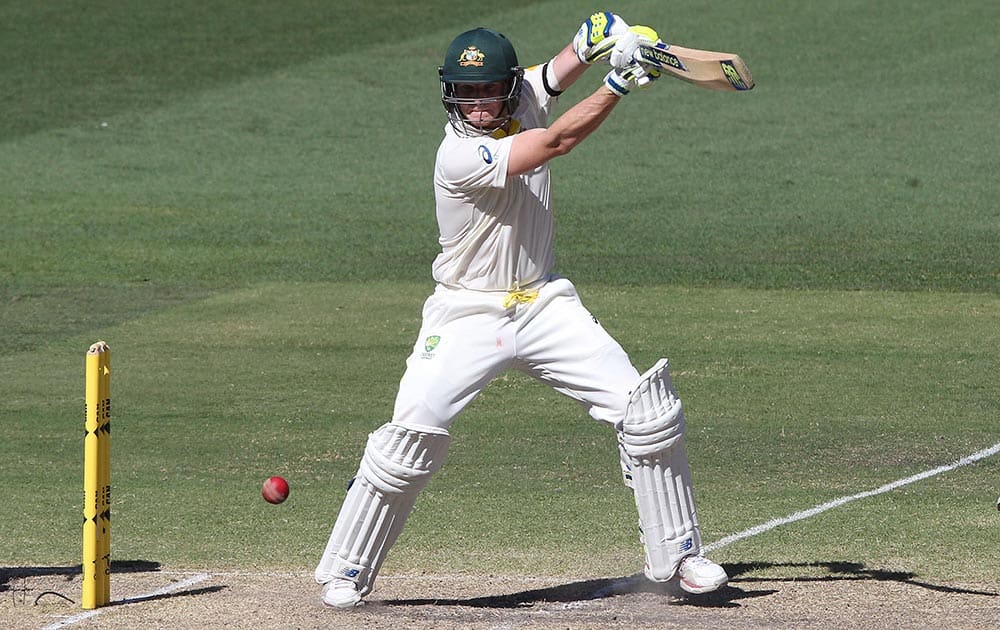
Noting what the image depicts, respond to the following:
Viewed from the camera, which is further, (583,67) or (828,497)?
(828,497)

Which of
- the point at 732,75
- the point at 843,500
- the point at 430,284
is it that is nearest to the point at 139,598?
the point at 732,75

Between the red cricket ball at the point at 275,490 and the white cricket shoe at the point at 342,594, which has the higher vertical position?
the red cricket ball at the point at 275,490

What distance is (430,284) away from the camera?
15.2 meters

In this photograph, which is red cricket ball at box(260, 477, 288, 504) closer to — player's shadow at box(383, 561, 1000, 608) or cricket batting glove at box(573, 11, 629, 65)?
player's shadow at box(383, 561, 1000, 608)

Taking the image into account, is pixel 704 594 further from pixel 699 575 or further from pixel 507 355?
pixel 507 355

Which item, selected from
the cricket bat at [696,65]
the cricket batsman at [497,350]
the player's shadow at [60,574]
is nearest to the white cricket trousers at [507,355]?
the cricket batsman at [497,350]

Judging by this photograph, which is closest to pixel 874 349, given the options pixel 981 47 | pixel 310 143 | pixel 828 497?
pixel 828 497

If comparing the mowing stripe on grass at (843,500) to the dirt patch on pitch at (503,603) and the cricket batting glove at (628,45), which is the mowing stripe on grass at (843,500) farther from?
the cricket batting glove at (628,45)

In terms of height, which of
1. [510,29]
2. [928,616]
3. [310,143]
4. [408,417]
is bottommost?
[928,616]

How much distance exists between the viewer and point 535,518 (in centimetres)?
855

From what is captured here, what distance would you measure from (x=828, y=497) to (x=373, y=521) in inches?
115

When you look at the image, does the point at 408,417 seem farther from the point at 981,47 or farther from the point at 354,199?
the point at 981,47

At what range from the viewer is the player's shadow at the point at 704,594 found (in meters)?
7.09

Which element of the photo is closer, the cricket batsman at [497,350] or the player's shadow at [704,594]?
the cricket batsman at [497,350]
